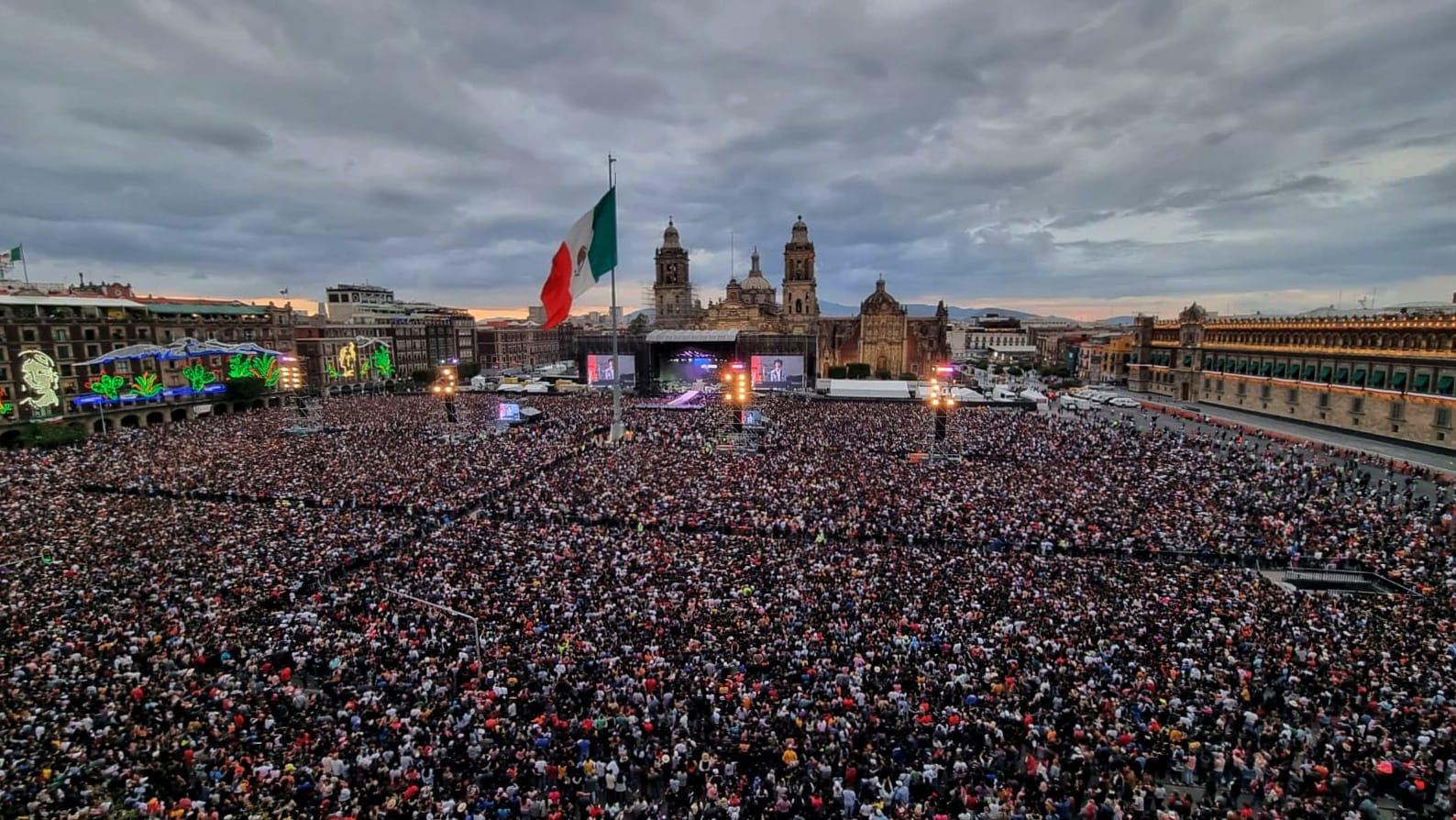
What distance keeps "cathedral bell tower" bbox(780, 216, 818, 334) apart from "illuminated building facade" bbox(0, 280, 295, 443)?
59.1 metres

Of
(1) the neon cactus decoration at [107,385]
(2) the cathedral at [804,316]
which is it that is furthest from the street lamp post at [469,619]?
(2) the cathedral at [804,316]

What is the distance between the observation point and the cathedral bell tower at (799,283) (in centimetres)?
8550

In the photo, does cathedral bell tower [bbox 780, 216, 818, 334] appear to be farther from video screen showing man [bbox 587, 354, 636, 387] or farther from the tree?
the tree

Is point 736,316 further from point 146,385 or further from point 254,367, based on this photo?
point 146,385

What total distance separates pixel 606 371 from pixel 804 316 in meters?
33.3

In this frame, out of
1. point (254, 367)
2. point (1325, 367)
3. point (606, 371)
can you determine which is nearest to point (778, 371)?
point (606, 371)

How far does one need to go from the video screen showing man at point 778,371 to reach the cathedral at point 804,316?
13.6 metres

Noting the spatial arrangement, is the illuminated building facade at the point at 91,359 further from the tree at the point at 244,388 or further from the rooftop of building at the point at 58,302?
the tree at the point at 244,388

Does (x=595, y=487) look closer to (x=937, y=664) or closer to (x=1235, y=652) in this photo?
(x=937, y=664)

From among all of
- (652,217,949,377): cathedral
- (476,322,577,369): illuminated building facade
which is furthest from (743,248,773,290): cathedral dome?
(476,322,577,369): illuminated building facade

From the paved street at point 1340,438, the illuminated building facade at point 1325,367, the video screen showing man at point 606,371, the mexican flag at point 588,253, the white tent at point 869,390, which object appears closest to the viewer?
the mexican flag at point 588,253

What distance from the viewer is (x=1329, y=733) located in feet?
32.9

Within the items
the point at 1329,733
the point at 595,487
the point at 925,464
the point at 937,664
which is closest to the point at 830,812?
the point at 937,664

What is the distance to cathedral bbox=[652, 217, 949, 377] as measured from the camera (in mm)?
80188
